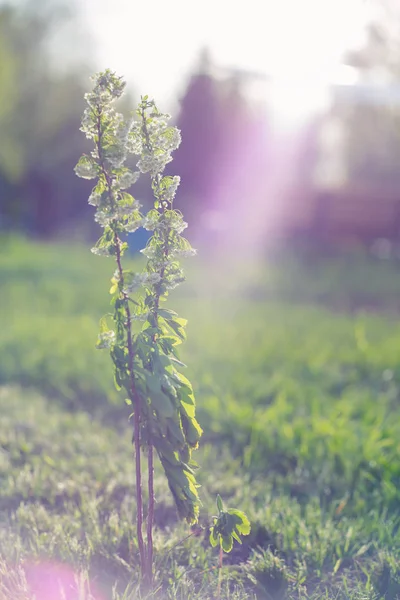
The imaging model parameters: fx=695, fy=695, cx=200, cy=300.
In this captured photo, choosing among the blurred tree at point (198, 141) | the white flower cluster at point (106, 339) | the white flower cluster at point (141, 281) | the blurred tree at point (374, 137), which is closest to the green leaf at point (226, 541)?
the white flower cluster at point (106, 339)

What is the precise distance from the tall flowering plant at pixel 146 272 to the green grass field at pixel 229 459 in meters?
0.36

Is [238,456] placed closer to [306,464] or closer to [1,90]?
[306,464]

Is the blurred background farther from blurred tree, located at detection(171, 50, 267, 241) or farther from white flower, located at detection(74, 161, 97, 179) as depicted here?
white flower, located at detection(74, 161, 97, 179)

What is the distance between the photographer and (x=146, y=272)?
1.81 metres

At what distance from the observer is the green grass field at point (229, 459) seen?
2.10 meters

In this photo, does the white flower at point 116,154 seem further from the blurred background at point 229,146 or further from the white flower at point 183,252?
the blurred background at point 229,146

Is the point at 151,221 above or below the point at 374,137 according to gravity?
below

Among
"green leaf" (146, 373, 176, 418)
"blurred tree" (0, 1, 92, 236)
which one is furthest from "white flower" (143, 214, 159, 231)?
"blurred tree" (0, 1, 92, 236)

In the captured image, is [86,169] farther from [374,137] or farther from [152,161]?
[374,137]

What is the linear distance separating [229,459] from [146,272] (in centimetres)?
162

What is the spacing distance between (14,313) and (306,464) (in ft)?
13.0

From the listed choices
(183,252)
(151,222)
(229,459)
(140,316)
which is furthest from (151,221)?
(229,459)

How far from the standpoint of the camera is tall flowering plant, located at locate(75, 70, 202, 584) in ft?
5.55

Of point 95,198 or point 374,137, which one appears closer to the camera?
point 95,198
